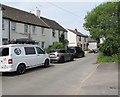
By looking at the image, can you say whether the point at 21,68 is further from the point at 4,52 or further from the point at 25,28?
the point at 25,28

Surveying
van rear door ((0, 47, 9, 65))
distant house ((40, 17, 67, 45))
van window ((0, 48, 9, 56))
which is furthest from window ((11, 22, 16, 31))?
van window ((0, 48, 9, 56))

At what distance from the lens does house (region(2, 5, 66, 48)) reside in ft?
102

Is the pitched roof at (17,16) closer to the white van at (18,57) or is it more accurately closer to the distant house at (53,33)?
the distant house at (53,33)

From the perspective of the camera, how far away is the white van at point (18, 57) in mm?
15008

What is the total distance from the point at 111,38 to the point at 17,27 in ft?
45.8

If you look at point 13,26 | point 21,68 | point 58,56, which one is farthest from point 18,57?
point 13,26

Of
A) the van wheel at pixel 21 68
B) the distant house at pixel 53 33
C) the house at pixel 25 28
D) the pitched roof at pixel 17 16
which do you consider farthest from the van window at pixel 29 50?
the distant house at pixel 53 33

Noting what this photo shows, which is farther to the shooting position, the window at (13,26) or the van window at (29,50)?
the window at (13,26)

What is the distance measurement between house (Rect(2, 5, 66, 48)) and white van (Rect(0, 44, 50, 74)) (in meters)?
13.6

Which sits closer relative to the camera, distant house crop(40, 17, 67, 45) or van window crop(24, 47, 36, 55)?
van window crop(24, 47, 36, 55)

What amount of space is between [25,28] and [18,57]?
68.0 feet

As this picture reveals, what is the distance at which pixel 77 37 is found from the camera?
70.4 metres

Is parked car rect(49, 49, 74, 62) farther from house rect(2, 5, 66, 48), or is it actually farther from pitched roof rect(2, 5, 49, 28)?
pitched roof rect(2, 5, 49, 28)

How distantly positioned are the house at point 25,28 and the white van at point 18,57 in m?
13.6
